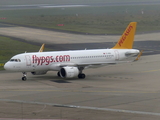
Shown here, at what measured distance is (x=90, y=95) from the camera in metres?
35.4

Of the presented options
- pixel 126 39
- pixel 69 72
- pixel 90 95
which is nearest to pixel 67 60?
pixel 69 72

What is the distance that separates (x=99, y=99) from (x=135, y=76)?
1756 cm

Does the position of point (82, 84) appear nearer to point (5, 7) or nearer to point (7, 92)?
point (7, 92)

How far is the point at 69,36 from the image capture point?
96125 mm

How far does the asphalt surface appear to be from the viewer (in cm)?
2739

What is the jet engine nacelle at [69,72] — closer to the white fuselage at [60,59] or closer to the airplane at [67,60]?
the airplane at [67,60]

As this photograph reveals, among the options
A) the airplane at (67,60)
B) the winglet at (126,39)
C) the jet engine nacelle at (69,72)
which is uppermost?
the winglet at (126,39)

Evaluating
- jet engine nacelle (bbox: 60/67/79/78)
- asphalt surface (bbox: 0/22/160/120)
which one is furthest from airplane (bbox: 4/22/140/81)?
asphalt surface (bbox: 0/22/160/120)

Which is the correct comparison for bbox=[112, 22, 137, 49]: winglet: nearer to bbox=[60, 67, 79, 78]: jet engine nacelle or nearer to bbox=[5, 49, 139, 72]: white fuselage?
bbox=[5, 49, 139, 72]: white fuselage

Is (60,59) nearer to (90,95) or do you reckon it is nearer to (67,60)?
(67,60)

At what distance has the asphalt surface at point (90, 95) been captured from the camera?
27391mm

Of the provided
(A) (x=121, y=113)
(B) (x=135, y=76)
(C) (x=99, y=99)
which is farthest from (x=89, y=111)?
(B) (x=135, y=76)

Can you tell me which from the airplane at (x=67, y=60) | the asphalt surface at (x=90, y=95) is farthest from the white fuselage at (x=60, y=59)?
the asphalt surface at (x=90, y=95)

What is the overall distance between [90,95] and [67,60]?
1376 centimetres
